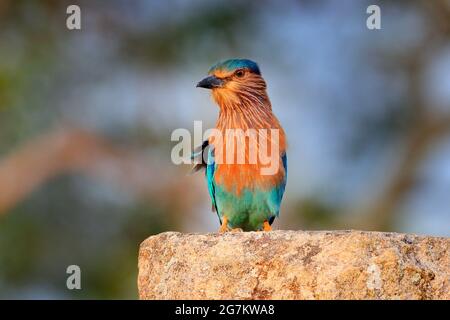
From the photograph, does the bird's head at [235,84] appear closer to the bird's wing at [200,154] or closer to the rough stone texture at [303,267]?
the bird's wing at [200,154]

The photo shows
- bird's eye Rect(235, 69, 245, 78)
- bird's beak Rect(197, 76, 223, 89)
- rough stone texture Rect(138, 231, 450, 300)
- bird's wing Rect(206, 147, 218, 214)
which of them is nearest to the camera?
rough stone texture Rect(138, 231, 450, 300)

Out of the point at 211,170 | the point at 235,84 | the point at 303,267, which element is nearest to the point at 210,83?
the point at 235,84

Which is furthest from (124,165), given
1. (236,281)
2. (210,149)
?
(236,281)

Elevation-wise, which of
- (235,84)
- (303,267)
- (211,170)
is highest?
(235,84)

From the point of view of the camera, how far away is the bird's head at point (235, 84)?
5.75 m

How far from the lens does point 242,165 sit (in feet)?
17.3

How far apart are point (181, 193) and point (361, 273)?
553cm

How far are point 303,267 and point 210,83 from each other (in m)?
2.41

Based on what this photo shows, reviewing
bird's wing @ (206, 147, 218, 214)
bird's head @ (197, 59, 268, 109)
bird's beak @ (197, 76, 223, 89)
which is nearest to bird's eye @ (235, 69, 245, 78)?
bird's head @ (197, 59, 268, 109)

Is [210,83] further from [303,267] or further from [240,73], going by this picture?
[303,267]

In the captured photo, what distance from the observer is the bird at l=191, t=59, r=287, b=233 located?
17.2 feet

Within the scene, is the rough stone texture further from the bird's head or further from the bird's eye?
the bird's eye

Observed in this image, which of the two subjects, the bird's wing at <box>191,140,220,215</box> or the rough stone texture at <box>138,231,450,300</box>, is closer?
the rough stone texture at <box>138,231,450,300</box>
